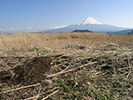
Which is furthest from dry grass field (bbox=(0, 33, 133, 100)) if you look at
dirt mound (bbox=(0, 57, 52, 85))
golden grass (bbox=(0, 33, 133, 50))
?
golden grass (bbox=(0, 33, 133, 50))

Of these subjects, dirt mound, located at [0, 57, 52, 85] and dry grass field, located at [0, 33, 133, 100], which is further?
dirt mound, located at [0, 57, 52, 85]

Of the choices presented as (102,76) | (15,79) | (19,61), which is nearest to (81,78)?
(102,76)

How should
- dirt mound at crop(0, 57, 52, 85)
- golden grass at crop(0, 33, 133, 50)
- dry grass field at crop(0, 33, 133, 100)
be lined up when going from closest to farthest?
dry grass field at crop(0, 33, 133, 100)
dirt mound at crop(0, 57, 52, 85)
golden grass at crop(0, 33, 133, 50)

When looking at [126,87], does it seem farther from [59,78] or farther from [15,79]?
[15,79]

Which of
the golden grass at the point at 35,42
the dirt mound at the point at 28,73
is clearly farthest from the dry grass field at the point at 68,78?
the golden grass at the point at 35,42

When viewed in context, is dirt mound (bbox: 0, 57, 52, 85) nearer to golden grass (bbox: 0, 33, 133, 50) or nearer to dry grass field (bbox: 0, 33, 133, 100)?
dry grass field (bbox: 0, 33, 133, 100)

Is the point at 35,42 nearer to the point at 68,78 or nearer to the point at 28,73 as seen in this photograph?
the point at 28,73

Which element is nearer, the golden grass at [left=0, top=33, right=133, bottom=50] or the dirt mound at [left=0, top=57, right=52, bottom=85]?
the dirt mound at [left=0, top=57, right=52, bottom=85]

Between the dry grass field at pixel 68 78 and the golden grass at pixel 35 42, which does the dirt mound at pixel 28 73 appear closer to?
the dry grass field at pixel 68 78

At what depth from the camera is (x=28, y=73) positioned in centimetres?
185

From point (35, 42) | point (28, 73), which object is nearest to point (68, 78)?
point (28, 73)

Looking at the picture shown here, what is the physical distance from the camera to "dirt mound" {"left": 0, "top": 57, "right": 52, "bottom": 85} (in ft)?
5.80

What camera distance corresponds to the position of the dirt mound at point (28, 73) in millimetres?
1767

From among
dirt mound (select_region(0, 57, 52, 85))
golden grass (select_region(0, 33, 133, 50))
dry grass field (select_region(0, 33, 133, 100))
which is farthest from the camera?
golden grass (select_region(0, 33, 133, 50))
